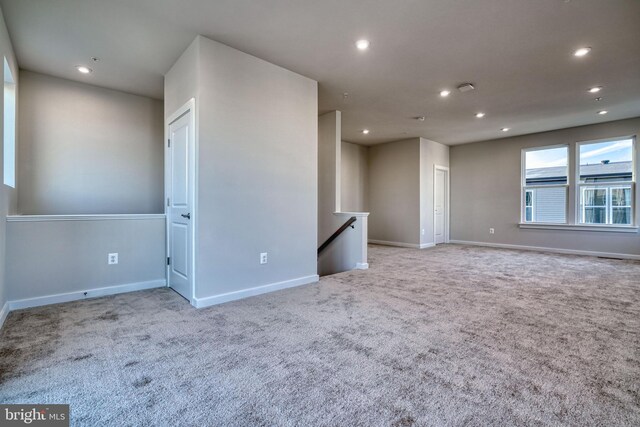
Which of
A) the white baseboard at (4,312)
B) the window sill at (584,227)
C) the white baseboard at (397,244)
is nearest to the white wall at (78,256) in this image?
the white baseboard at (4,312)

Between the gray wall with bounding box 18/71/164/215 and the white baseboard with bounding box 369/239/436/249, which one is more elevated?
the gray wall with bounding box 18/71/164/215

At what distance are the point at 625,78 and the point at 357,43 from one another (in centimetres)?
368

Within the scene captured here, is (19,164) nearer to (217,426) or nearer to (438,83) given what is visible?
(217,426)

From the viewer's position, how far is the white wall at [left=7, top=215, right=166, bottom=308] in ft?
9.69

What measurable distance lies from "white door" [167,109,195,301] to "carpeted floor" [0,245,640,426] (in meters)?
0.31

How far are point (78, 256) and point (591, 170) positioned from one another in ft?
28.7

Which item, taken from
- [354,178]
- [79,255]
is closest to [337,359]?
[79,255]

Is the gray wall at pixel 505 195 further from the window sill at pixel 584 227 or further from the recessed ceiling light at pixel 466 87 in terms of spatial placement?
the recessed ceiling light at pixel 466 87

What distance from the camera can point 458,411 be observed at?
1463 mm

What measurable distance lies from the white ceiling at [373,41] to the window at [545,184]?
208 cm

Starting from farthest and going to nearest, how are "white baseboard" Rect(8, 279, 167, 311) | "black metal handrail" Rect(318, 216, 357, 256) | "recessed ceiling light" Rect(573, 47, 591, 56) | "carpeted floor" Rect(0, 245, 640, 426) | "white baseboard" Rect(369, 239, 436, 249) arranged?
→ "white baseboard" Rect(369, 239, 436, 249), "black metal handrail" Rect(318, 216, 357, 256), "recessed ceiling light" Rect(573, 47, 591, 56), "white baseboard" Rect(8, 279, 167, 311), "carpeted floor" Rect(0, 245, 640, 426)

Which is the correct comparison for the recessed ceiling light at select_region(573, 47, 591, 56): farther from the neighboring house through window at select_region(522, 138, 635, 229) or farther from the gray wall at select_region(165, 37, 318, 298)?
the neighboring house through window at select_region(522, 138, 635, 229)

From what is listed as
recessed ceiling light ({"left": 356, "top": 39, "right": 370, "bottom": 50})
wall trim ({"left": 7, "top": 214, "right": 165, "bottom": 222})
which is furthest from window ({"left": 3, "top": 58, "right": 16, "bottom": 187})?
recessed ceiling light ({"left": 356, "top": 39, "right": 370, "bottom": 50})

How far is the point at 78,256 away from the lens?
3246mm
